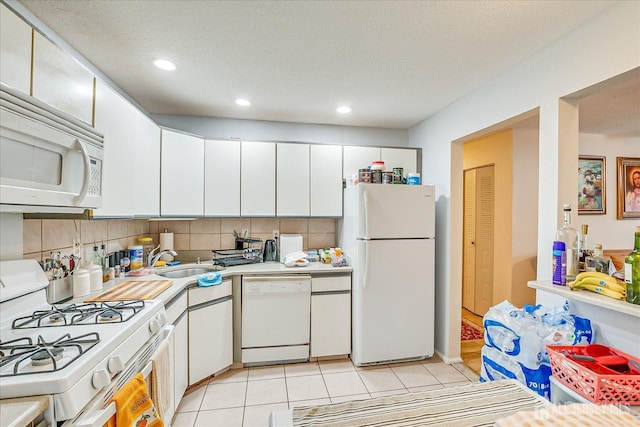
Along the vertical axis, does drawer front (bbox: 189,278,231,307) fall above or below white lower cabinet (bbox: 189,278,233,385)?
above

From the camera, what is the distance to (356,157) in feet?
10.3

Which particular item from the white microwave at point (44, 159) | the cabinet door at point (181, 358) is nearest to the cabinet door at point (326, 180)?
the cabinet door at point (181, 358)

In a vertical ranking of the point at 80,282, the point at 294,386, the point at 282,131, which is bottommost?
the point at 294,386

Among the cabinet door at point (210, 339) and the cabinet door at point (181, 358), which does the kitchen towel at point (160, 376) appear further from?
the cabinet door at point (210, 339)

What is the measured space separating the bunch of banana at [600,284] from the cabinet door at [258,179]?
2.36m

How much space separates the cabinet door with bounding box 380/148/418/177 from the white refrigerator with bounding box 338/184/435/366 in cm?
61

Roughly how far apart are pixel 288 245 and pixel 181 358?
1.35 m

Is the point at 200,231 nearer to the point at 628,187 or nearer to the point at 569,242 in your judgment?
the point at 569,242

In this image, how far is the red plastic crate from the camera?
1.01 m

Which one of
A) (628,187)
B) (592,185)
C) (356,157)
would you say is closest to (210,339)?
(356,157)

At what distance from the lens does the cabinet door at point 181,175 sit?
2531 mm

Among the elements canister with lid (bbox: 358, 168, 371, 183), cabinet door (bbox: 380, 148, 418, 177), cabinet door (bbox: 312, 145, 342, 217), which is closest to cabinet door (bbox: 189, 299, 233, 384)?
cabinet door (bbox: 312, 145, 342, 217)

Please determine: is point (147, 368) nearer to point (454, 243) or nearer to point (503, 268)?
point (454, 243)

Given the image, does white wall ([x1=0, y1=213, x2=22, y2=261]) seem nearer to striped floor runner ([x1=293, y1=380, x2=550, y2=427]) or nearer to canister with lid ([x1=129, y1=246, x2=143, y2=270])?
canister with lid ([x1=129, y1=246, x2=143, y2=270])
